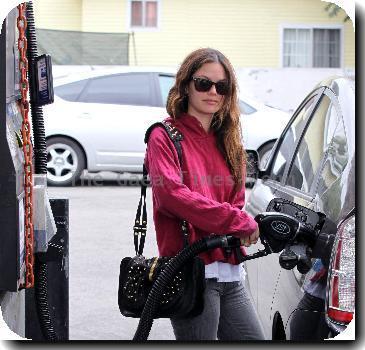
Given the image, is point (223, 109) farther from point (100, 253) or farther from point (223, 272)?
point (100, 253)

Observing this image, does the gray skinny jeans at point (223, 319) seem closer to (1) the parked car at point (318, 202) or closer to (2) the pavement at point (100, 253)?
(1) the parked car at point (318, 202)

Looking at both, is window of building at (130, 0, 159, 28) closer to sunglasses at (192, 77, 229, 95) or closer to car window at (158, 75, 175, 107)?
car window at (158, 75, 175, 107)

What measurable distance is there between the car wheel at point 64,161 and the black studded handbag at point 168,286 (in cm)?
983

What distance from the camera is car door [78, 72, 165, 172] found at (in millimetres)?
A: 13078

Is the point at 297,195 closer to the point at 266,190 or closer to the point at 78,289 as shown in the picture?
the point at 266,190

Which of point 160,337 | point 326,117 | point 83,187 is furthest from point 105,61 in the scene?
point 326,117

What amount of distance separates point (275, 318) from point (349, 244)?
77 centimetres

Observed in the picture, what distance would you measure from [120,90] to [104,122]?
1.98 ft

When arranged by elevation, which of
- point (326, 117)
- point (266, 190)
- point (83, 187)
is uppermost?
point (326, 117)

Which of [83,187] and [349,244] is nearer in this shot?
[349,244]

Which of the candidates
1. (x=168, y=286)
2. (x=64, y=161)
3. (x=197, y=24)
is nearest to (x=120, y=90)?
(x=64, y=161)

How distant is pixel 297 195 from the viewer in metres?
3.87

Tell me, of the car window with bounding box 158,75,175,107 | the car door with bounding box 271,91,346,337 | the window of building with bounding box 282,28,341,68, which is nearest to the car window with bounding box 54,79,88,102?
the car window with bounding box 158,75,175,107

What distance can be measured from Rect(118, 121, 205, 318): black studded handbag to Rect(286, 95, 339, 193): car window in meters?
0.76
